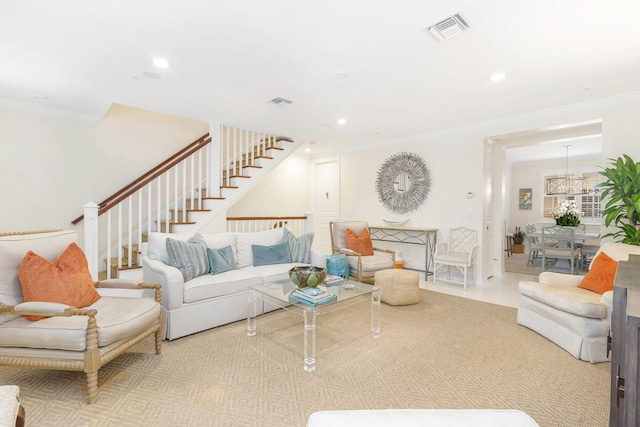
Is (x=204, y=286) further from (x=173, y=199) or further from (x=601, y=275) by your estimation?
(x=601, y=275)

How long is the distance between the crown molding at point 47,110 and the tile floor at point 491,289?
5.56 metres

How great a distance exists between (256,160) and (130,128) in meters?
2.02

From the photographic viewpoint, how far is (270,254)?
3.80 m

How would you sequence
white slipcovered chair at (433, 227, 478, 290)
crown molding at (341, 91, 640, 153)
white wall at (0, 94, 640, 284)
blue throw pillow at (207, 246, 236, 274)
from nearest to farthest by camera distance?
blue throw pillow at (207, 246, 236, 274), crown molding at (341, 91, 640, 153), white wall at (0, 94, 640, 284), white slipcovered chair at (433, 227, 478, 290)

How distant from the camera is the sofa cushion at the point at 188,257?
118 inches

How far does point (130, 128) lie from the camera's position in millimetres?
4941

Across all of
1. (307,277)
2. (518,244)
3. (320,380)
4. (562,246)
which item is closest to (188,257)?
(307,277)

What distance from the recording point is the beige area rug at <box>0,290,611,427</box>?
1791 mm

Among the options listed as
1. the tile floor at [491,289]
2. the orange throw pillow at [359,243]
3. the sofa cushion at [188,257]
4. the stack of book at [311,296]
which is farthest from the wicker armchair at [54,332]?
the tile floor at [491,289]

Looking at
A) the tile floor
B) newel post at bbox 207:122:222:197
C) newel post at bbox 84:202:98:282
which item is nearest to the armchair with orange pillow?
the tile floor

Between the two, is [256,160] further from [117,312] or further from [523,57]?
[523,57]

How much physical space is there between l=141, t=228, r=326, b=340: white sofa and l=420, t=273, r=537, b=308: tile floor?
2443mm

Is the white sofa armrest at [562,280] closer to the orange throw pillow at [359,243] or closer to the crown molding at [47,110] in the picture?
the orange throw pillow at [359,243]

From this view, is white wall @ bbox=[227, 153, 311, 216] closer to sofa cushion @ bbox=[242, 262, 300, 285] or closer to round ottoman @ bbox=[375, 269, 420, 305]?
sofa cushion @ bbox=[242, 262, 300, 285]
